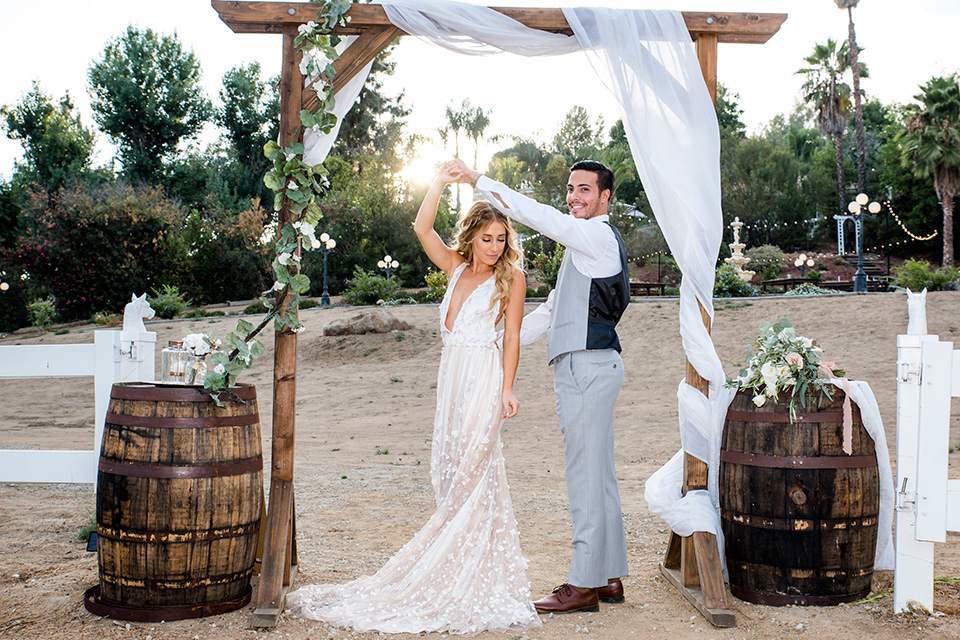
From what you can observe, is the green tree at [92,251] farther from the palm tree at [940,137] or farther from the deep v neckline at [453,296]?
the palm tree at [940,137]

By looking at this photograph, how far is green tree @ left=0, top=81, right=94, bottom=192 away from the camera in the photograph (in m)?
32.5

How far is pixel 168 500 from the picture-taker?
3254mm

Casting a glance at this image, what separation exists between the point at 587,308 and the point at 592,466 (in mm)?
778

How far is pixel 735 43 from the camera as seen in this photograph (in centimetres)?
399

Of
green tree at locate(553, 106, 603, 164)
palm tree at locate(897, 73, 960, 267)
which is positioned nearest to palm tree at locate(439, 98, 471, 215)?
green tree at locate(553, 106, 603, 164)

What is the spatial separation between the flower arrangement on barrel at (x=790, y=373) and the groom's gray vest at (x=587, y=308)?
0.71 metres

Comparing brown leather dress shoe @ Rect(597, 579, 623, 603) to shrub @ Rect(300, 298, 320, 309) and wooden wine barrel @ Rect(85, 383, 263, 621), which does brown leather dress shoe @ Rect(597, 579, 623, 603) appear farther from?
shrub @ Rect(300, 298, 320, 309)

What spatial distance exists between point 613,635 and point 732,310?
45.6ft

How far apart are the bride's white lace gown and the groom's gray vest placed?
35cm

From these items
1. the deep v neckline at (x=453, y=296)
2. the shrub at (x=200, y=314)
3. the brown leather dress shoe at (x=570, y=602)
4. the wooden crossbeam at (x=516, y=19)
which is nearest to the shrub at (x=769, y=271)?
the shrub at (x=200, y=314)

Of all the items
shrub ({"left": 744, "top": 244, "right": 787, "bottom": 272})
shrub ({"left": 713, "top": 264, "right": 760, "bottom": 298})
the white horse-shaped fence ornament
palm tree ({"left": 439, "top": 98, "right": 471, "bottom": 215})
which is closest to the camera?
the white horse-shaped fence ornament

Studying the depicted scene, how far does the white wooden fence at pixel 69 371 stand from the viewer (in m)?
4.00

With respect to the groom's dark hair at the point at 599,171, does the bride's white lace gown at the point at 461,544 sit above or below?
below

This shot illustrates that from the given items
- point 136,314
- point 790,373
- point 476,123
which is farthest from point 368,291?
point 476,123
